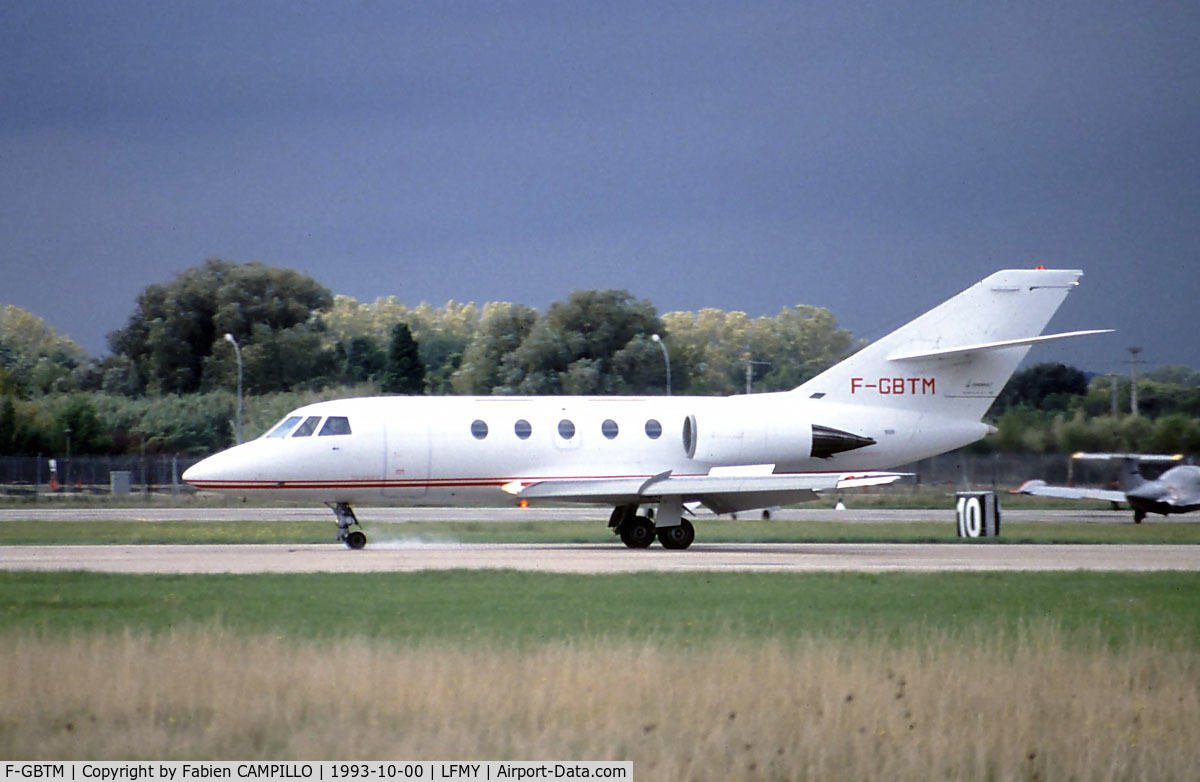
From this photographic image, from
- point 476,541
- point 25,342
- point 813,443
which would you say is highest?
point 25,342

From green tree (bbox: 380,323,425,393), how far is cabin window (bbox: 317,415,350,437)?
42807mm

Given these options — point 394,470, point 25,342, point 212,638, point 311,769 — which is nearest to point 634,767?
point 311,769

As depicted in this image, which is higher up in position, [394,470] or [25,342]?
[25,342]

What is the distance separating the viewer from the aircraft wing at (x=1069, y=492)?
41.4 meters

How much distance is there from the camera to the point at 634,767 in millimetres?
8117

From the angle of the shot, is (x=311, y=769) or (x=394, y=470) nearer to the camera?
(x=311, y=769)

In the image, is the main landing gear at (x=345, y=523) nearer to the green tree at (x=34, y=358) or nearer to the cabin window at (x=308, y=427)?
the cabin window at (x=308, y=427)

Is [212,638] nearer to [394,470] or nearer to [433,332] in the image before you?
[394,470]

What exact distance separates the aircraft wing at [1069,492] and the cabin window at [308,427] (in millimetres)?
24325

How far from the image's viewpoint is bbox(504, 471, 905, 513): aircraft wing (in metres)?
24.8

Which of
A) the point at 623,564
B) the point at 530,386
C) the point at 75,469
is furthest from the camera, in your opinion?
the point at 530,386

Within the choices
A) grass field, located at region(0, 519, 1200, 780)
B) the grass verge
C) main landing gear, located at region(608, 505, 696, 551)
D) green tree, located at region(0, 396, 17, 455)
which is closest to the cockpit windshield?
main landing gear, located at region(608, 505, 696, 551)

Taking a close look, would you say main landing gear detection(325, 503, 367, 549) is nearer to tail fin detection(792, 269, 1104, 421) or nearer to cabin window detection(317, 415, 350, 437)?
cabin window detection(317, 415, 350, 437)

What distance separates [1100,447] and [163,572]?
1156 inches
